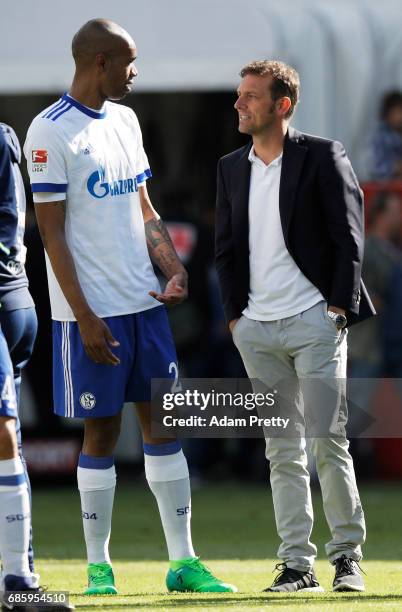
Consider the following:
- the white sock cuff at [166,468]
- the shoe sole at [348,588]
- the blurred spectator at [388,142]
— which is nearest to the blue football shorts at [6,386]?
the white sock cuff at [166,468]

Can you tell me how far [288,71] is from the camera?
252 inches

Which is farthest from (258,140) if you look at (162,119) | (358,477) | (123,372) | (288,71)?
(162,119)

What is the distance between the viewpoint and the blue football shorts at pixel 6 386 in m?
5.45

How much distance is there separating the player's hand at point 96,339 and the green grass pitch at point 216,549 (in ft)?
3.18

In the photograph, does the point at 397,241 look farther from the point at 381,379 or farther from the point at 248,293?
the point at 248,293

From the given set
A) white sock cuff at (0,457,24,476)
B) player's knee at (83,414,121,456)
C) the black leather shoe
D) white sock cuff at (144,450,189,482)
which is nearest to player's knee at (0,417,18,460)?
white sock cuff at (0,457,24,476)

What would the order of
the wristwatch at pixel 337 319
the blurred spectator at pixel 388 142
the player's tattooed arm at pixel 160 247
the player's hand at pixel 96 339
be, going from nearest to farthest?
the player's hand at pixel 96 339, the wristwatch at pixel 337 319, the player's tattooed arm at pixel 160 247, the blurred spectator at pixel 388 142

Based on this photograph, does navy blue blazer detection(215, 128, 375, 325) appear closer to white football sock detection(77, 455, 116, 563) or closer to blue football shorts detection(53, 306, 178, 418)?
blue football shorts detection(53, 306, 178, 418)

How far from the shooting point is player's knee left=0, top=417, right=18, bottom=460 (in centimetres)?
548

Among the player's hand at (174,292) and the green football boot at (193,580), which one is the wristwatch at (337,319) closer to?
the player's hand at (174,292)

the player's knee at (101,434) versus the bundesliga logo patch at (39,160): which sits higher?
the bundesliga logo patch at (39,160)

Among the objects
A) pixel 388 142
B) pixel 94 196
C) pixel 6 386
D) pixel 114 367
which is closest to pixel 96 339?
pixel 114 367

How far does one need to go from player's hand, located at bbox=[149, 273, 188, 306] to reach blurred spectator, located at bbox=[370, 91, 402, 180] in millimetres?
5503

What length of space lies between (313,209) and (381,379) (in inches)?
218
